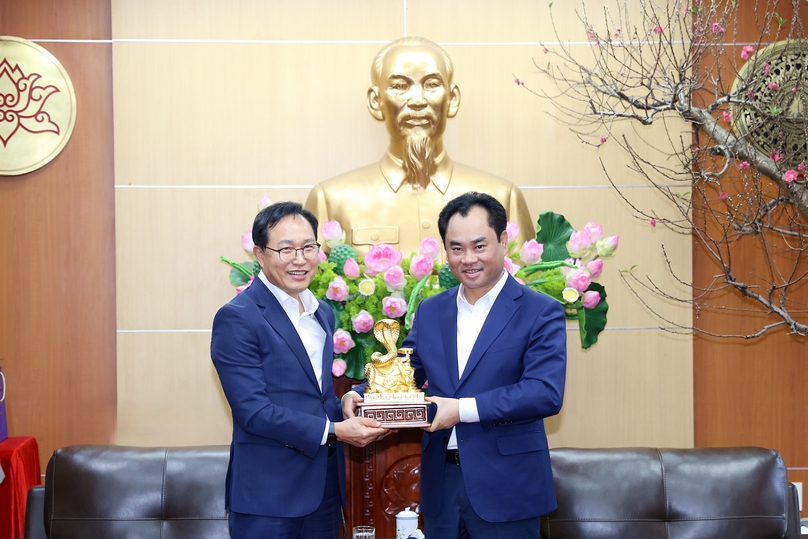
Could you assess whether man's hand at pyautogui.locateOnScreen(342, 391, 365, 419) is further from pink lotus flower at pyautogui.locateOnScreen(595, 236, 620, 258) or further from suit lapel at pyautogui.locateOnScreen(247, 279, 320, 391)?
pink lotus flower at pyautogui.locateOnScreen(595, 236, 620, 258)

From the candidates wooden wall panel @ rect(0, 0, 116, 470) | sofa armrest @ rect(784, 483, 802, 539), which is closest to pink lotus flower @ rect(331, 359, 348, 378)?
sofa armrest @ rect(784, 483, 802, 539)

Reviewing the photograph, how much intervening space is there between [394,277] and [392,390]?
56cm

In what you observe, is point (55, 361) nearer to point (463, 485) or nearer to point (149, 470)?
point (149, 470)

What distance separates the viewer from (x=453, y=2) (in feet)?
12.6

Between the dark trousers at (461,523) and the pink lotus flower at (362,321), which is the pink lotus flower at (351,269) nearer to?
the pink lotus flower at (362,321)

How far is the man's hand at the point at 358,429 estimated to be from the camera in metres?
2.05

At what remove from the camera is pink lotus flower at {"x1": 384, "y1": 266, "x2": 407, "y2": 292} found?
103 inches

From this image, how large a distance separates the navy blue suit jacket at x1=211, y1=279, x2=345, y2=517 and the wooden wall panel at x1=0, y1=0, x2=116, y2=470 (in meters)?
2.09

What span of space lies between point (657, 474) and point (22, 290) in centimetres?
294

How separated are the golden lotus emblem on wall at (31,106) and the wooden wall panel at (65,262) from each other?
49mm

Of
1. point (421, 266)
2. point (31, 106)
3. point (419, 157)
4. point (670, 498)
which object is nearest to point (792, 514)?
point (670, 498)

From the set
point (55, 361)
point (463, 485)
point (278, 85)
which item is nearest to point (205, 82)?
point (278, 85)

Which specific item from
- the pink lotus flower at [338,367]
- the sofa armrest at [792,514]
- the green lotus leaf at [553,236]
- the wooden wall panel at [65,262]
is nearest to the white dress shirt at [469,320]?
the pink lotus flower at [338,367]

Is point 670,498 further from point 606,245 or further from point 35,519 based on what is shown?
point 35,519
